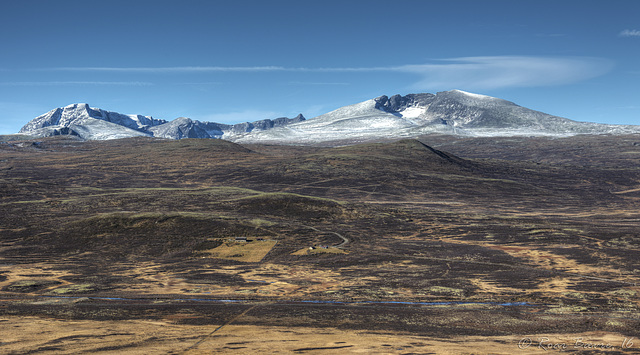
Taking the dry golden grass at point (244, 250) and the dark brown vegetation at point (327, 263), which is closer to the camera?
the dark brown vegetation at point (327, 263)

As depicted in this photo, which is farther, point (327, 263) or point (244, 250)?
point (244, 250)

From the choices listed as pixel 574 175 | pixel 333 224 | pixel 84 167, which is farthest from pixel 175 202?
pixel 574 175

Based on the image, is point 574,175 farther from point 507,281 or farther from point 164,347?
point 164,347

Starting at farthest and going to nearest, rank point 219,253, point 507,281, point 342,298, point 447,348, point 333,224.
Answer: point 333,224 < point 219,253 < point 507,281 < point 342,298 < point 447,348

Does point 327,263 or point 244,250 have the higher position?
point 244,250

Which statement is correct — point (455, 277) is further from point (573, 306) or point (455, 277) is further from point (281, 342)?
point (281, 342)

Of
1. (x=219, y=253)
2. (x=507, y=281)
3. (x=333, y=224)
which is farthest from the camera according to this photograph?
(x=333, y=224)

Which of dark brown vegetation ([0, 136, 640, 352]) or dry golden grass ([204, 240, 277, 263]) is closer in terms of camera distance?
dark brown vegetation ([0, 136, 640, 352])

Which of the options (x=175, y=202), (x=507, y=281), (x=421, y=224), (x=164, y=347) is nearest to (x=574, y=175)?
(x=421, y=224)

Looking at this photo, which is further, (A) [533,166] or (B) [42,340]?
(A) [533,166]
